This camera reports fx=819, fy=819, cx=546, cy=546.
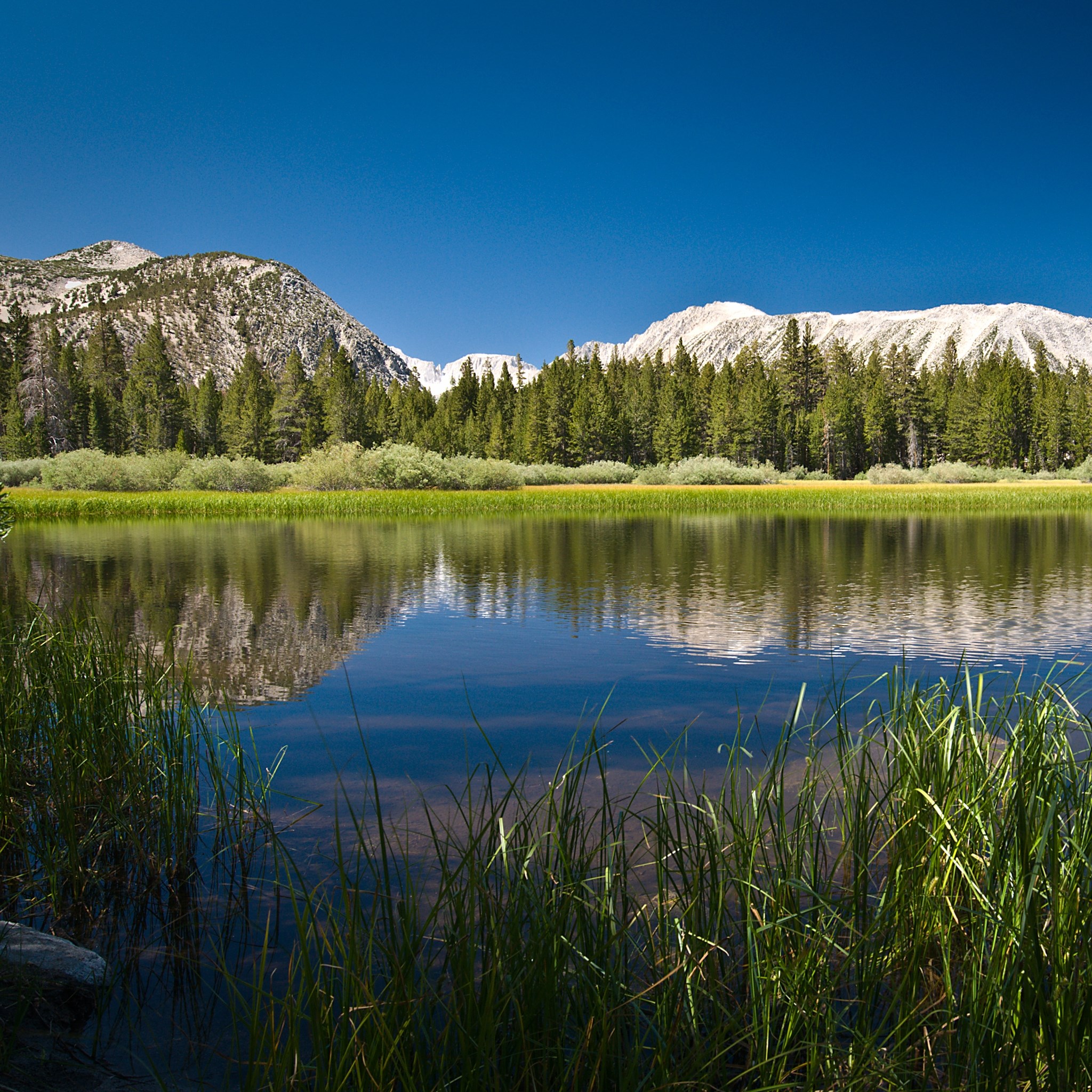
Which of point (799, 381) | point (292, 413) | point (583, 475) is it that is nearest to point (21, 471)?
point (292, 413)

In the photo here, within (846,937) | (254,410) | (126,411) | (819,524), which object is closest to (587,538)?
(819,524)

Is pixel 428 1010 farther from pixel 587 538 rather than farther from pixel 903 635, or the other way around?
pixel 587 538

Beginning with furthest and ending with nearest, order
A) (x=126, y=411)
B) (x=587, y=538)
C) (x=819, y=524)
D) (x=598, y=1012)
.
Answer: (x=126, y=411) → (x=819, y=524) → (x=587, y=538) → (x=598, y=1012)

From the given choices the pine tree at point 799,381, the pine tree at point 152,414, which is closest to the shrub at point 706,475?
the pine tree at point 799,381

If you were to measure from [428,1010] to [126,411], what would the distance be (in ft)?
348

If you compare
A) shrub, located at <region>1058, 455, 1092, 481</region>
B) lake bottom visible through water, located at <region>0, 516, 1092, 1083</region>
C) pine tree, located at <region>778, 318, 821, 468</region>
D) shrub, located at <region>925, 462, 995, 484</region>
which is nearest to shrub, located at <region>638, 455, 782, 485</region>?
shrub, located at <region>925, 462, 995, 484</region>

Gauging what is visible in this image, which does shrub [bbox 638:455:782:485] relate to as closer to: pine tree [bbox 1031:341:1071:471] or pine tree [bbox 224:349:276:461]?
pine tree [bbox 1031:341:1071:471]

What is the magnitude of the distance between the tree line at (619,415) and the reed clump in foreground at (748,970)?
83.5m

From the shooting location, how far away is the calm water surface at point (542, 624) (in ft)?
25.8

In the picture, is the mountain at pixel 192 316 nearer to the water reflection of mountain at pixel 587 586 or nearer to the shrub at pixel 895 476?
the shrub at pixel 895 476

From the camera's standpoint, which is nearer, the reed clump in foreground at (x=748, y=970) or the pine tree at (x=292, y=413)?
the reed clump in foreground at (x=748, y=970)

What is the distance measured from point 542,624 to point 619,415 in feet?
252

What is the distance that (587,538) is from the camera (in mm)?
30344

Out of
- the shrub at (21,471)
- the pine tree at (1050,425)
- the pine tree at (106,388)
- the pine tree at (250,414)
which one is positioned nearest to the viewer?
the shrub at (21,471)
